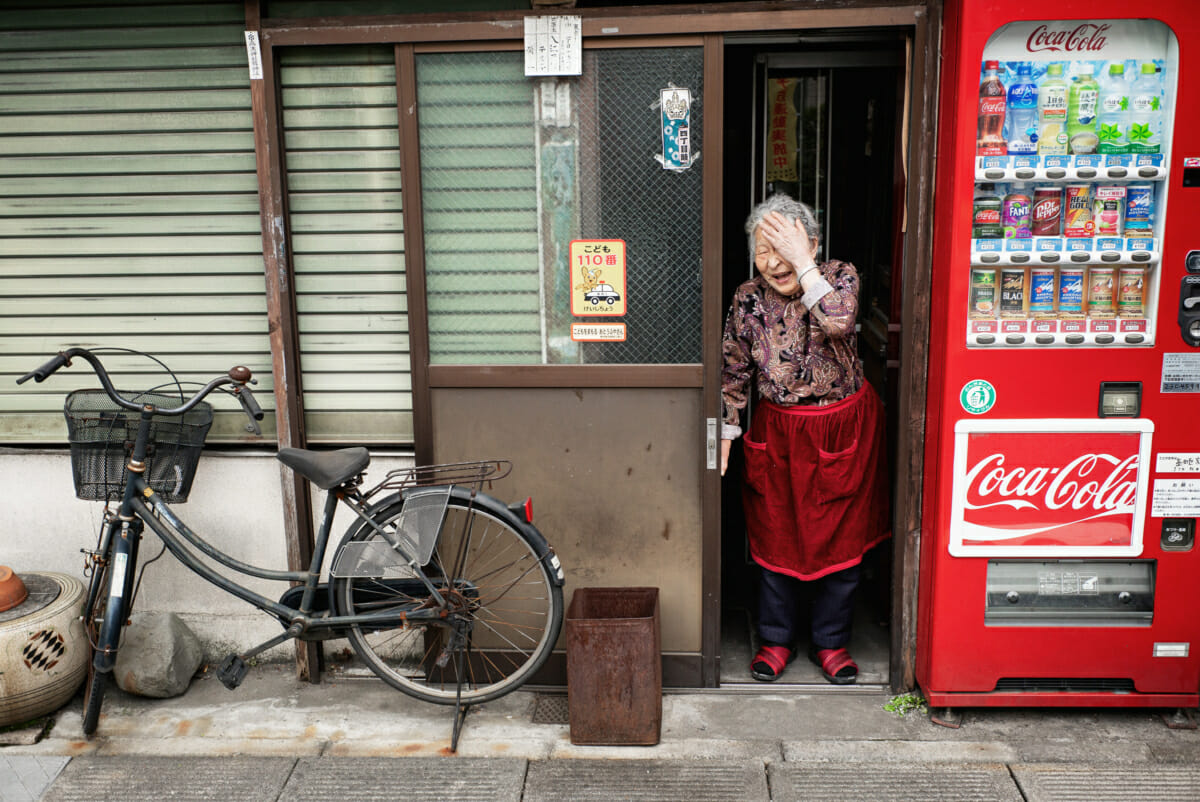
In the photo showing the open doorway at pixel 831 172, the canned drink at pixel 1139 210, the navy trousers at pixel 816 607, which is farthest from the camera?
the open doorway at pixel 831 172

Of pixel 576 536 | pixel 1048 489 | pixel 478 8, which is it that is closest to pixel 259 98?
pixel 478 8

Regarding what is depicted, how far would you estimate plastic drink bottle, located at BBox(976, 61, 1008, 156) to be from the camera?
413 cm

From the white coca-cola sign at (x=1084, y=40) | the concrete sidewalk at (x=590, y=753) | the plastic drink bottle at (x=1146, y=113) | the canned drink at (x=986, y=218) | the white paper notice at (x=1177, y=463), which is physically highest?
the white coca-cola sign at (x=1084, y=40)

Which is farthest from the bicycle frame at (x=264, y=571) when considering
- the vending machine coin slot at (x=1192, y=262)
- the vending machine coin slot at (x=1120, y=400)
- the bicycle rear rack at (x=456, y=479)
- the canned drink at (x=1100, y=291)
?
the vending machine coin slot at (x=1192, y=262)

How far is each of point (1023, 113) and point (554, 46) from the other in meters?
2.00

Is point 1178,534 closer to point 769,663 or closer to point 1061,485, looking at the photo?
point 1061,485

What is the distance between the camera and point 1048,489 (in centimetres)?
439

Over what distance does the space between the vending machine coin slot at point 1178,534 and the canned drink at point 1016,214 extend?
1.42 metres

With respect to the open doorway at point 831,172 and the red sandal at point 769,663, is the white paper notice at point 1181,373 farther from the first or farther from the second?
the red sandal at point 769,663

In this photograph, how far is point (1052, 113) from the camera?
4.17m

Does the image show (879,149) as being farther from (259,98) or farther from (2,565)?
(2,565)

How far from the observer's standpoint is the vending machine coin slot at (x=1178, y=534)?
173 inches

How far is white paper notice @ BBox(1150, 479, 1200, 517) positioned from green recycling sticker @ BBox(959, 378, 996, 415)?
2.63 feet

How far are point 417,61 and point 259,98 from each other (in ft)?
2.46
